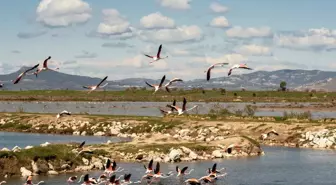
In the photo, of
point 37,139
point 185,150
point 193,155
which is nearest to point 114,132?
point 37,139

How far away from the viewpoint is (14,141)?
83.9 metres

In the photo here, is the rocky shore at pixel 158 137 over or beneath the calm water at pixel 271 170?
over

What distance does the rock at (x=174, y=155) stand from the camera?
63.5 meters

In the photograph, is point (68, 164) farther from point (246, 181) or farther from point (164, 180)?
point (246, 181)

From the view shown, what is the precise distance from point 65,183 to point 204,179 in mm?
11547

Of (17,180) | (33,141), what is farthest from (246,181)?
(33,141)

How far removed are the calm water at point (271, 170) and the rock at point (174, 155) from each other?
1557 mm

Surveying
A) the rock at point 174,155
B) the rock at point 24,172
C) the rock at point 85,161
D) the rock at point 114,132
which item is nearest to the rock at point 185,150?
the rock at point 174,155

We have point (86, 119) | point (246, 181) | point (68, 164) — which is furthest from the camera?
point (86, 119)

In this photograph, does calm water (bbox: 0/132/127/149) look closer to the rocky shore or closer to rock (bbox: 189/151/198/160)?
the rocky shore

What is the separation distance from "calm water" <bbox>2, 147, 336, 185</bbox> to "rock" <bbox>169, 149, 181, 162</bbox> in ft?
5.11

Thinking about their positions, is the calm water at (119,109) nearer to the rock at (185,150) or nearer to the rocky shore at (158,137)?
the rocky shore at (158,137)

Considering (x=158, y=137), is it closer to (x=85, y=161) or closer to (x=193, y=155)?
(x=193, y=155)

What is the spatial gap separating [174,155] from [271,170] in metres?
11.0
